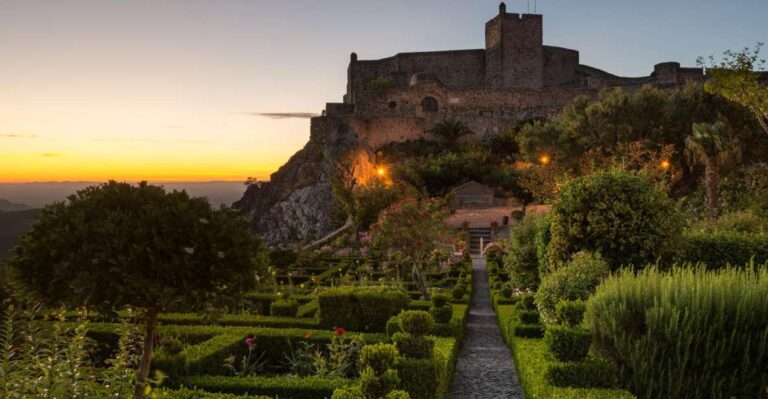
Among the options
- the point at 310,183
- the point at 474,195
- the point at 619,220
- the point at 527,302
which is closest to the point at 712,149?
the point at 619,220

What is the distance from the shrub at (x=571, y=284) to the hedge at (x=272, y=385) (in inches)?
165

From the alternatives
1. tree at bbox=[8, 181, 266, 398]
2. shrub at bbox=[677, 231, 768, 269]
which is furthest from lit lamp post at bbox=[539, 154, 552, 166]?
tree at bbox=[8, 181, 266, 398]

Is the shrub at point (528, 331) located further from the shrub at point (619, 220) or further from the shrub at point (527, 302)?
the shrub at point (619, 220)

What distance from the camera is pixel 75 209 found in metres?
5.90

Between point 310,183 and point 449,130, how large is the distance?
37.7 ft

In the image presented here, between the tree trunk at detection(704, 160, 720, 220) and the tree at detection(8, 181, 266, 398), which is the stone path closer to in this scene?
the tree at detection(8, 181, 266, 398)

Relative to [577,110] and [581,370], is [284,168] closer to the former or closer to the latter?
[577,110]

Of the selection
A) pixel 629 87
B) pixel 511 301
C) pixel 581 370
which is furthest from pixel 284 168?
pixel 581 370

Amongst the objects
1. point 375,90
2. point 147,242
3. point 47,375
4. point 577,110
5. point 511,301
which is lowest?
point 511,301

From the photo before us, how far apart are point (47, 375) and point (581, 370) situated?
545 cm

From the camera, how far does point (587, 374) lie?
25.2ft

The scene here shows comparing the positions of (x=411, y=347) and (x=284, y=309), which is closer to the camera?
(x=411, y=347)

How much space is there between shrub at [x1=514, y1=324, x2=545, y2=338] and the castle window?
43.0 metres

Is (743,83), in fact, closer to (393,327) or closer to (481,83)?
(393,327)
